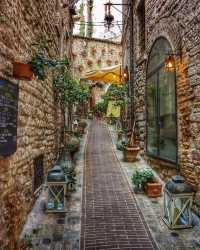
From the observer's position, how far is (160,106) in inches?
283

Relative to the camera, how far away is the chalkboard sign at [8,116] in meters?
3.10

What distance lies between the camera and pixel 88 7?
2616 centimetres

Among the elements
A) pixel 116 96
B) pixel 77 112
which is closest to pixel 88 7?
→ pixel 77 112

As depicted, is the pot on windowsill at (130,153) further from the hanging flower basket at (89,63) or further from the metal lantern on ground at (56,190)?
the hanging flower basket at (89,63)

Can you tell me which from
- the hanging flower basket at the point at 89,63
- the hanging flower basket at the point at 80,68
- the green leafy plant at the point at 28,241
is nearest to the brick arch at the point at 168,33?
the green leafy plant at the point at 28,241

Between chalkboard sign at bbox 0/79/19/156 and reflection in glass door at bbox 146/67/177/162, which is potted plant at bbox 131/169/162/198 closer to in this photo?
reflection in glass door at bbox 146/67/177/162

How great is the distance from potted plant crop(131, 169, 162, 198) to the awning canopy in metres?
7.92

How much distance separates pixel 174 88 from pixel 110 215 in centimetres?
328

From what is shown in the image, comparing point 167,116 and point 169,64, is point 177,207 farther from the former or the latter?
point 169,64

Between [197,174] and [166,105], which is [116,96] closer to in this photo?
[166,105]

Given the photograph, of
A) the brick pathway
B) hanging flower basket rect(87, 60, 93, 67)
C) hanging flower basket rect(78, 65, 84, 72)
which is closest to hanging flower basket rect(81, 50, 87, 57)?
hanging flower basket rect(87, 60, 93, 67)

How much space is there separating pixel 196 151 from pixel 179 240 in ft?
5.50

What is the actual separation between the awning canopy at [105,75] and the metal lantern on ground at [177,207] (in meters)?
9.56

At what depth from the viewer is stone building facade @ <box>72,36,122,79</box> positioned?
2583cm
